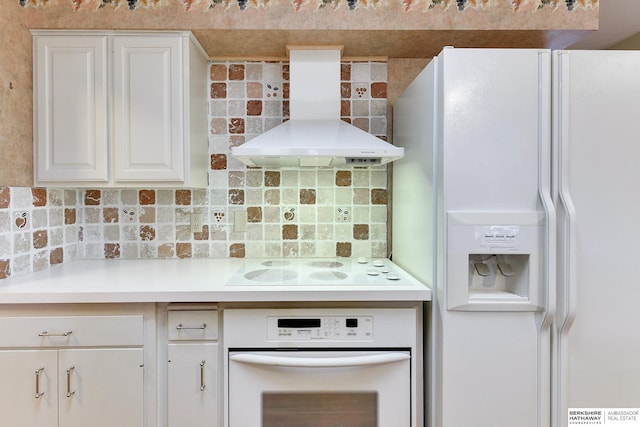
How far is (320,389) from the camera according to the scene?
1423 mm

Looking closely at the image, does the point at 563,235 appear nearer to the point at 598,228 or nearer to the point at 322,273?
the point at 598,228

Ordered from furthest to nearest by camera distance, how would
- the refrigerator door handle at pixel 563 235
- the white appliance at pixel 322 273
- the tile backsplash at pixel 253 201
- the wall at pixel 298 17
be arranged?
the tile backsplash at pixel 253 201 → the wall at pixel 298 17 → the white appliance at pixel 322 273 → the refrigerator door handle at pixel 563 235

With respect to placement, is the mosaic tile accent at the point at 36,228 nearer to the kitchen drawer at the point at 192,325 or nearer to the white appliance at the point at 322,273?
the kitchen drawer at the point at 192,325

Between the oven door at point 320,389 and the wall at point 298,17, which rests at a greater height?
the wall at point 298,17

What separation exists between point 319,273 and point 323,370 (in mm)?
447

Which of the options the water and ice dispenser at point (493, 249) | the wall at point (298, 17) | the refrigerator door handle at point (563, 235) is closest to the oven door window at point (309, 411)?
the water and ice dispenser at point (493, 249)

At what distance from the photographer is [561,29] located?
1694mm

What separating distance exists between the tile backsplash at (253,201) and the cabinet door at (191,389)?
0.77m

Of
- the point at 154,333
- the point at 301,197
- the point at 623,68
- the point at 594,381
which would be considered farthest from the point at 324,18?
the point at 594,381

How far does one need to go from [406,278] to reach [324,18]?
1.25 m

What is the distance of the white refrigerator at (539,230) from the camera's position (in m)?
1.30

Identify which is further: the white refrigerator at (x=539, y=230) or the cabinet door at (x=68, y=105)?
the cabinet door at (x=68, y=105)

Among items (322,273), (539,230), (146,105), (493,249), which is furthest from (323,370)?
(146,105)

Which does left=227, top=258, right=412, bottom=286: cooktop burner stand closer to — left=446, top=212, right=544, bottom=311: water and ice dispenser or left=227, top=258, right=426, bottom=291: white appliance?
left=227, top=258, right=426, bottom=291: white appliance
